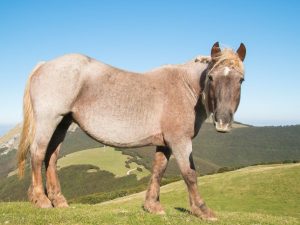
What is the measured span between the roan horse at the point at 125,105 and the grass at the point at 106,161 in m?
148

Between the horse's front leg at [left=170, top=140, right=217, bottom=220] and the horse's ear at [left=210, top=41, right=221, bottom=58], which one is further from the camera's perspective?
the horse's front leg at [left=170, top=140, right=217, bottom=220]

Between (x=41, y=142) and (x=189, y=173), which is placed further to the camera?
(x=41, y=142)

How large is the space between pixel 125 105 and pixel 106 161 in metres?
168

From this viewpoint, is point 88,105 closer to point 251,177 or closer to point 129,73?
point 129,73

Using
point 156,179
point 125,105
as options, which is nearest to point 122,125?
point 125,105

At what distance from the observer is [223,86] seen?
917 centimetres

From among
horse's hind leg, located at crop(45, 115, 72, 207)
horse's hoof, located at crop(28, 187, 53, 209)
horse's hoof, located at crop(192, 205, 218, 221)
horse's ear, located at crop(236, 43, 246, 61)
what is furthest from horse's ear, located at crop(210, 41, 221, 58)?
horse's hoof, located at crop(28, 187, 53, 209)

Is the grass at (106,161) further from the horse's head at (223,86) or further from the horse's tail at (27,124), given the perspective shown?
the horse's head at (223,86)

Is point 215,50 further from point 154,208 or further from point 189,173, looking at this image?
point 154,208

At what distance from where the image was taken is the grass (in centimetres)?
16512

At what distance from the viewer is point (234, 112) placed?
9188mm

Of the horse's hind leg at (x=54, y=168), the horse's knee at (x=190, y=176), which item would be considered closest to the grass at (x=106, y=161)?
the horse's hind leg at (x=54, y=168)

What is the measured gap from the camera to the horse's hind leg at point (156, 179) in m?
11.2

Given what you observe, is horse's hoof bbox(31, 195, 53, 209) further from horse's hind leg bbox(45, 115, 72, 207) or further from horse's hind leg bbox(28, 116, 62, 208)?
horse's hind leg bbox(45, 115, 72, 207)
